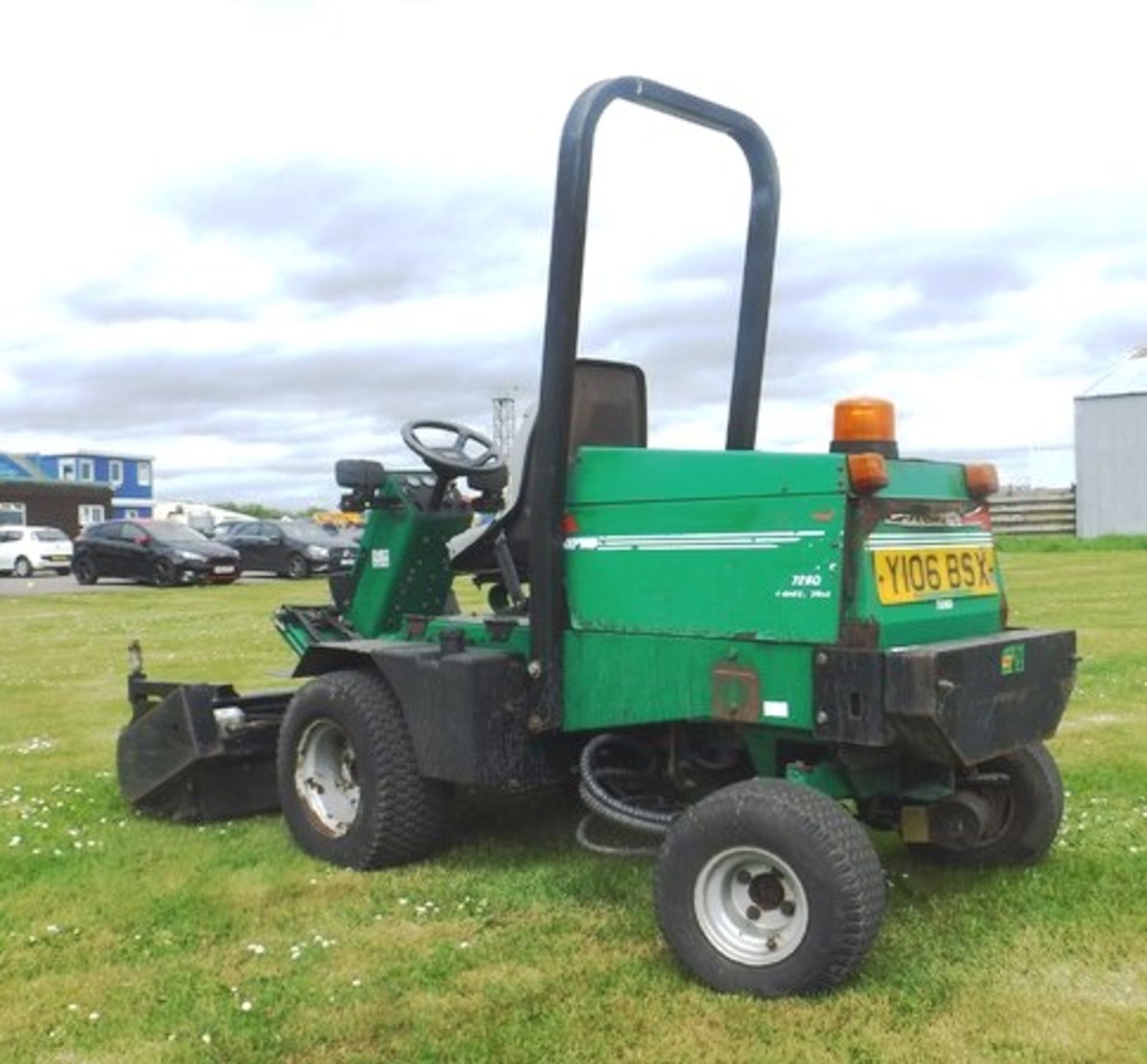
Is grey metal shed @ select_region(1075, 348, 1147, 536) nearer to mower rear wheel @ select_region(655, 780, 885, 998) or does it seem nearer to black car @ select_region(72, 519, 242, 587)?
black car @ select_region(72, 519, 242, 587)

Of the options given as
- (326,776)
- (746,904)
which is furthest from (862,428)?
(326,776)

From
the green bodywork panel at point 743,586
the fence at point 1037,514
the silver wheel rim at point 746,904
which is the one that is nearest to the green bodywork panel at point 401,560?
the green bodywork panel at point 743,586

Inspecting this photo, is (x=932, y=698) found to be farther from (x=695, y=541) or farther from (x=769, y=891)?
(x=695, y=541)

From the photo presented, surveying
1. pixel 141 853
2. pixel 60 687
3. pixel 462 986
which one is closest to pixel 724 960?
pixel 462 986

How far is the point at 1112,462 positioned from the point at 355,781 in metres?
36.9

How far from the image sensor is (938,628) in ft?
14.1

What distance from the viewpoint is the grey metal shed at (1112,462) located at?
→ 124 feet

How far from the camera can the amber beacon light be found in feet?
13.6

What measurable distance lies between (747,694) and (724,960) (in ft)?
2.56

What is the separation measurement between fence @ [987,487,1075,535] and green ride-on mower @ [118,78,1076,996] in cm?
3417

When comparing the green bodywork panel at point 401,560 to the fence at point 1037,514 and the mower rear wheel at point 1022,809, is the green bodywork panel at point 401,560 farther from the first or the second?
the fence at point 1037,514

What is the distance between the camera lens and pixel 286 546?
29.9 meters

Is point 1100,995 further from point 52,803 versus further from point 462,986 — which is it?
point 52,803

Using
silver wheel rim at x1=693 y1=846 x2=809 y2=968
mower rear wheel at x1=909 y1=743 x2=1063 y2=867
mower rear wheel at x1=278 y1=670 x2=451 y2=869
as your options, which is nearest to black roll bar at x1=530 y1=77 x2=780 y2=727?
mower rear wheel at x1=278 y1=670 x2=451 y2=869
